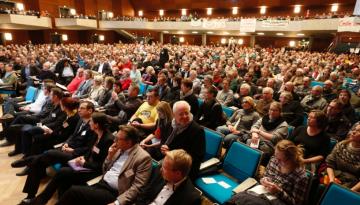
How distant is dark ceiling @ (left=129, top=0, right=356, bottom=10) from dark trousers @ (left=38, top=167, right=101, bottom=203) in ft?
74.4

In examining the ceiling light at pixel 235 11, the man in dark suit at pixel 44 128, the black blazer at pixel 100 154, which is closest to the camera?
the black blazer at pixel 100 154

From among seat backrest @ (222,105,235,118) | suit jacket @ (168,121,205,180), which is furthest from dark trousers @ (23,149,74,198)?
seat backrest @ (222,105,235,118)

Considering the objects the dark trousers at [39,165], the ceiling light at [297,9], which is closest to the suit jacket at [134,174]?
the dark trousers at [39,165]

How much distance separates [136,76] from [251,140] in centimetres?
472

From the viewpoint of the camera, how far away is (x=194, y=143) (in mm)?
2473

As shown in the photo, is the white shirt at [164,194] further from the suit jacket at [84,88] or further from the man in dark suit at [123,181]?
the suit jacket at [84,88]

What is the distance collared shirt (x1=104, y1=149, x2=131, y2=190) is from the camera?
2342 mm

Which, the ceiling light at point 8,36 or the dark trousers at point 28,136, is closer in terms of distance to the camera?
the dark trousers at point 28,136

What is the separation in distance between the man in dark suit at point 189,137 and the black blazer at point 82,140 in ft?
3.45

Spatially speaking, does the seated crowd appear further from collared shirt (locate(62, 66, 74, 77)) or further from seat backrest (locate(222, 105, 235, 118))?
collared shirt (locate(62, 66, 74, 77))

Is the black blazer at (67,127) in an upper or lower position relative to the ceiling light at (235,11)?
lower

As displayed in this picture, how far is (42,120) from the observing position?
402 centimetres

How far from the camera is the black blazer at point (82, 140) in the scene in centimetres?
298

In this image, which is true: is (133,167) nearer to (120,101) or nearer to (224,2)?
(120,101)
